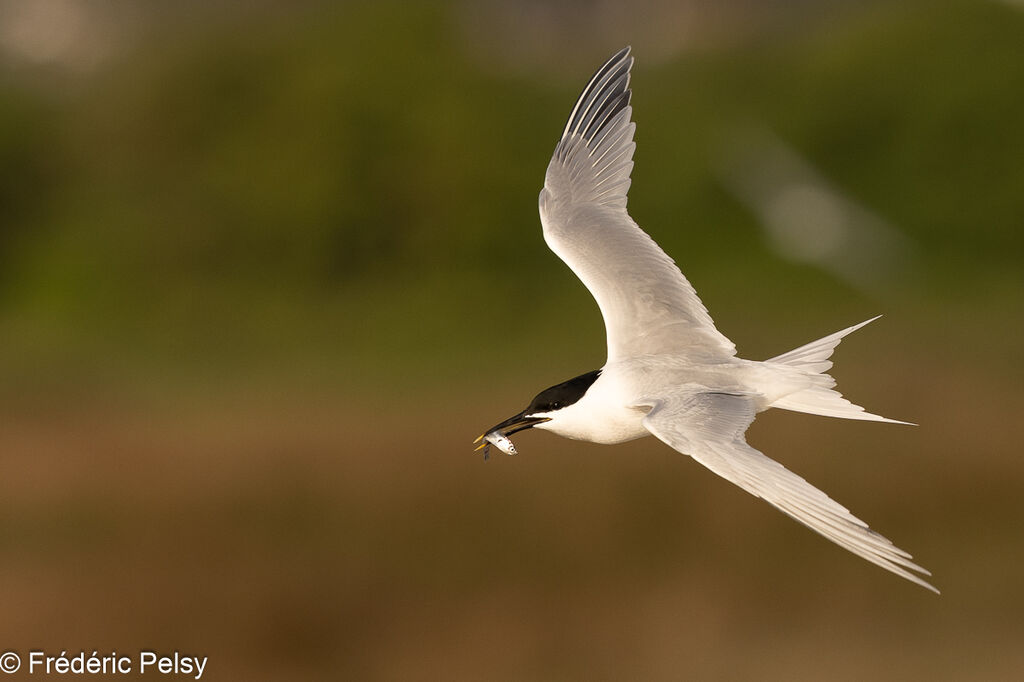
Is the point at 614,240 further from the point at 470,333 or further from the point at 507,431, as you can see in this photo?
the point at 470,333

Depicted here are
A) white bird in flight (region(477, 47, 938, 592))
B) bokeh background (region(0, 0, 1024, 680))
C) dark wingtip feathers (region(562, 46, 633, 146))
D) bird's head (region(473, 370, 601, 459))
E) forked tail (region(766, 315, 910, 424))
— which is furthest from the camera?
bokeh background (region(0, 0, 1024, 680))

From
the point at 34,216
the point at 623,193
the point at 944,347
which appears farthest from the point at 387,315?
the point at 623,193

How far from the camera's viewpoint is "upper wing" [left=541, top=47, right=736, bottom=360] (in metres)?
5.61

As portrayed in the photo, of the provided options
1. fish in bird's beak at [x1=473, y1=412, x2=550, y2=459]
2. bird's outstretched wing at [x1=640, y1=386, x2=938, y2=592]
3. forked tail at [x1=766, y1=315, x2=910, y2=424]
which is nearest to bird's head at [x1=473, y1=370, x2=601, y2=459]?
fish in bird's beak at [x1=473, y1=412, x2=550, y2=459]

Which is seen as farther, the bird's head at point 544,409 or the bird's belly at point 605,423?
the bird's head at point 544,409

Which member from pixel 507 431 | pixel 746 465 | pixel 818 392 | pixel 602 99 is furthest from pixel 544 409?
pixel 602 99

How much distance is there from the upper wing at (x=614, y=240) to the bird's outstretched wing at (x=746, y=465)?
61cm

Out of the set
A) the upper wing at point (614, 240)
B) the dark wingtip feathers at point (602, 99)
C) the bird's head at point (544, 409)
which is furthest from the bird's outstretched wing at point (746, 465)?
the dark wingtip feathers at point (602, 99)

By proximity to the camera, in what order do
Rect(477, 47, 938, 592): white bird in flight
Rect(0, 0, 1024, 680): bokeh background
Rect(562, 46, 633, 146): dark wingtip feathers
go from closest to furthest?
Rect(477, 47, 938, 592): white bird in flight → Rect(562, 46, 633, 146): dark wingtip feathers → Rect(0, 0, 1024, 680): bokeh background

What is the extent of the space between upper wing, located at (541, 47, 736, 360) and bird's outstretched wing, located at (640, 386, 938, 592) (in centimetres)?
61

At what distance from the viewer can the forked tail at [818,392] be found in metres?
5.02

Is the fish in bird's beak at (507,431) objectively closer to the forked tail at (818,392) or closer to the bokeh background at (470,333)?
the forked tail at (818,392)

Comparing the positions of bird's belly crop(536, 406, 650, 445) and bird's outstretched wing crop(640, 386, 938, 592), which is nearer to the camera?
bird's outstretched wing crop(640, 386, 938, 592)

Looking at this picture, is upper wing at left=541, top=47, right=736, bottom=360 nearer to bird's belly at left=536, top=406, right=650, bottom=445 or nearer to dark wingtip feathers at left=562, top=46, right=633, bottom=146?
dark wingtip feathers at left=562, top=46, right=633, bottom=146
